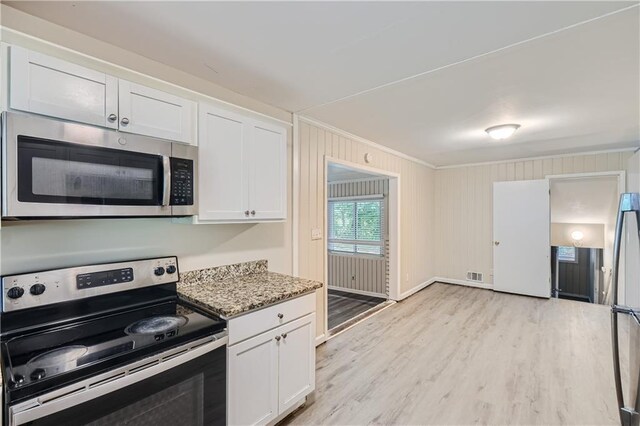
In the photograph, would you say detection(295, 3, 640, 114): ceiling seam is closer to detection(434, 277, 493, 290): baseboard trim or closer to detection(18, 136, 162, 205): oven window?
detection(18, 136, 162, 205): oven window

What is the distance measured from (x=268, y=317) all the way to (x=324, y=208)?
1685 mm

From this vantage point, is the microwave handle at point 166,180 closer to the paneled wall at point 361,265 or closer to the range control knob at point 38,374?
the range control knob at point 38,374

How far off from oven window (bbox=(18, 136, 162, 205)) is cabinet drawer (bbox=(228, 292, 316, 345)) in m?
0.83

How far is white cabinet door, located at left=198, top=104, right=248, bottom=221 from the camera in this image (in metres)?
1.87

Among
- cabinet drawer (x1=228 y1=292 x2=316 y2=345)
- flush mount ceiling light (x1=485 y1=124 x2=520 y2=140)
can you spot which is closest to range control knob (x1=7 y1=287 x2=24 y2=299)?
cabinet drawer (x1=228 y1=292 x2=316 y2=345)

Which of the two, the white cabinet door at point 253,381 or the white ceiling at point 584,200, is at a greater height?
the white ceiling at point 584,200

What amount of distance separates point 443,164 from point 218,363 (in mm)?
5596

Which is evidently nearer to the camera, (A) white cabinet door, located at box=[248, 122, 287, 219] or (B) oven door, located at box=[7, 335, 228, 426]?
(B) oven door, located at box=[7, 335, 228, 426]

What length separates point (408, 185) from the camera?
5.16 metres

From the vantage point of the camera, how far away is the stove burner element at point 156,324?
144 centimetres

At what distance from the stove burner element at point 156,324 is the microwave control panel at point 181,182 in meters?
0.64

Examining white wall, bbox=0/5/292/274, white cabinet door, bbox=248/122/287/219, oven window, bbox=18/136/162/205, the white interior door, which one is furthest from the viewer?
the white interior door

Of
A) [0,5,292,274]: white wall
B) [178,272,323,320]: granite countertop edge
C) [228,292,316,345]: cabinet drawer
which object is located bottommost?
[228,292,316,345]: cabinet drawer

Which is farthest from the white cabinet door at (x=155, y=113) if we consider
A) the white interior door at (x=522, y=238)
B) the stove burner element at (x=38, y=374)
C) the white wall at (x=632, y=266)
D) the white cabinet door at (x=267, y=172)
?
the white interior door at (x=522, y=238)
